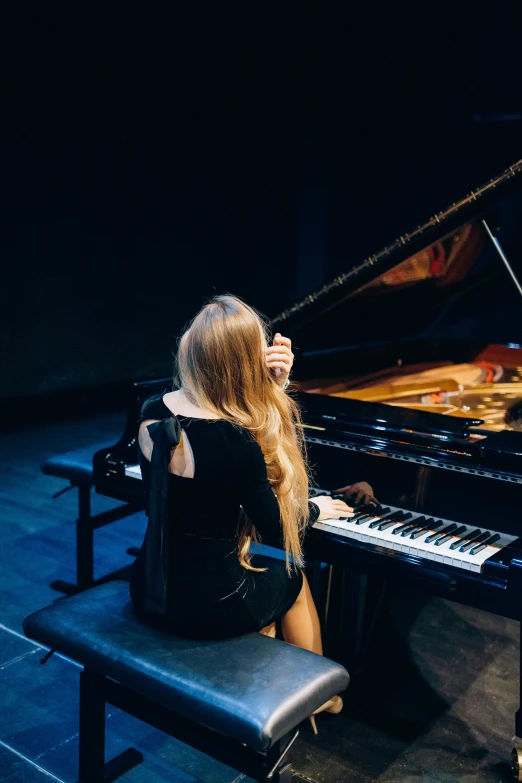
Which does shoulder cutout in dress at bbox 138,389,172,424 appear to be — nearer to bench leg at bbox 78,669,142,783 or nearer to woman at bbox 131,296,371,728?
woman at bbox 131,296,371,728

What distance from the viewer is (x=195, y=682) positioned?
1.78 meters

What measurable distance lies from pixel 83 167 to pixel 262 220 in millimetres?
2683

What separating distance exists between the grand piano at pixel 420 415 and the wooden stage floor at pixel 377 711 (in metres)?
0.32

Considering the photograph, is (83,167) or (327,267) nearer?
(83,167)

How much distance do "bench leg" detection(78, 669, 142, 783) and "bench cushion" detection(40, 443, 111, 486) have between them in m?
1.43

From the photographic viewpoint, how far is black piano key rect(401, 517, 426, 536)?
2.25 m

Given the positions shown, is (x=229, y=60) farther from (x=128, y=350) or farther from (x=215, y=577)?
(x=215, y=577)

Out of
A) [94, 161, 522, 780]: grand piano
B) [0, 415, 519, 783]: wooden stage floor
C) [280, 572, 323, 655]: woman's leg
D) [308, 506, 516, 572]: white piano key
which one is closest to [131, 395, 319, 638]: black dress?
[280, 572, 323, 655]: woman's leg

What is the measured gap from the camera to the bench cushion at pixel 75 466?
11.5 feet

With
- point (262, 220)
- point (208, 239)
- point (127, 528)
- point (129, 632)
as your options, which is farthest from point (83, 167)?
point (129, 632)

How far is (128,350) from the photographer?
26.5 feet

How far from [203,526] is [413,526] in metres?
0.68

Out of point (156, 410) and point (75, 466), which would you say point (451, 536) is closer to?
point (156, 410)

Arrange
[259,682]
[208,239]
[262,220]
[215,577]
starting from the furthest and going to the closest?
[262,220] < [208,239] < [215,577] < [259,682]
